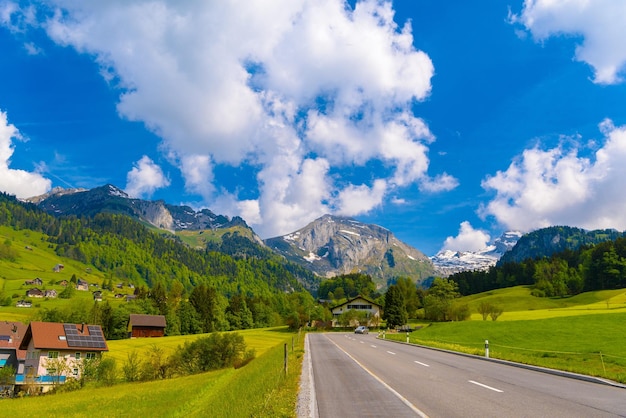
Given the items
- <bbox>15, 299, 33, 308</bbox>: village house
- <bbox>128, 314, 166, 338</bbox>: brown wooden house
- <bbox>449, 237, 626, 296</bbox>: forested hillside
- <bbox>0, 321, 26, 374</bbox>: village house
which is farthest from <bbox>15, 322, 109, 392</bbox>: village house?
<bbox>449, 237, 626, 296</bbox>: forested hillside

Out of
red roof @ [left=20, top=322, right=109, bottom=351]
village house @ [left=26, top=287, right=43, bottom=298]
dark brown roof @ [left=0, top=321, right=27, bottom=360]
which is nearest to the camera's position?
red roof @ [left=20, top=322, right=109, bottom=351]

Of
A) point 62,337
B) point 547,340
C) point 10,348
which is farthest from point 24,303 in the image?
point 547,340

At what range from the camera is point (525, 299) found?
13525cm

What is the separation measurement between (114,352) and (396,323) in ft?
229

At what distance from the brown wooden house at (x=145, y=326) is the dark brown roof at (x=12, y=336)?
34633 mm

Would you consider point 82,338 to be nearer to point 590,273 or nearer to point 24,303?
point 24,303

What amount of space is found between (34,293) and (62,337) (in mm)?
153926

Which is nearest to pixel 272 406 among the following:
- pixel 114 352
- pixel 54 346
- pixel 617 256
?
pixel 54 346

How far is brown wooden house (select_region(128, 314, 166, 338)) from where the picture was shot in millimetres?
119456

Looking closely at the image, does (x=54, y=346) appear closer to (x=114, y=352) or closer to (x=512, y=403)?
(x=114, y=352)

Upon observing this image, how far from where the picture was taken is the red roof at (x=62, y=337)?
6706 centimetres

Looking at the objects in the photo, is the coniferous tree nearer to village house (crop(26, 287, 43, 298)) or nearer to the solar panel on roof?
the solar panel on roof

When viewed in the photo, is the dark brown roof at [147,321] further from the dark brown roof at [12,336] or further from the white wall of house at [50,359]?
the white wall of house at [50,359]

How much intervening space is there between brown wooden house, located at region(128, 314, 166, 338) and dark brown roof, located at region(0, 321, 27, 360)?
34.6 metres
